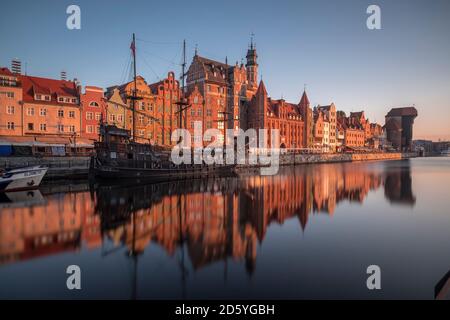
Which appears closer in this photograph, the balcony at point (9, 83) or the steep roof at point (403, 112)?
the balcony at point (9, 83)

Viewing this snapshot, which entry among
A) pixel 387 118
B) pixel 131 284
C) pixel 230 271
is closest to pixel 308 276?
pixel 230 271

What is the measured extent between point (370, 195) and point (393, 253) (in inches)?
757

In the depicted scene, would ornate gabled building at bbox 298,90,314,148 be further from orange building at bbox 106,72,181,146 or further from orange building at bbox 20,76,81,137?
orange building at bbox 20,76,81,137

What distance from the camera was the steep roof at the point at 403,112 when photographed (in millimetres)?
174738

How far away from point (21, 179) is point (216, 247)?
82.6ft

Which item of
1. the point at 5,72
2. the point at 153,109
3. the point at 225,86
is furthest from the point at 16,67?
the point at 225,86

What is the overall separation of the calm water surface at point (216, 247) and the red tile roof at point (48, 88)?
31.2 meters

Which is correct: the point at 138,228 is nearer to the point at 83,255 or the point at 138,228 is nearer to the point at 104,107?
the point at 83,255

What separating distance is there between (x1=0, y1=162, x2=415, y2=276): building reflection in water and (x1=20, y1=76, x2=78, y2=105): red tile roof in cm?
2744

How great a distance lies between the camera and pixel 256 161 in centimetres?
7131

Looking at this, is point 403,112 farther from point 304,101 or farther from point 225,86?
point 225,86

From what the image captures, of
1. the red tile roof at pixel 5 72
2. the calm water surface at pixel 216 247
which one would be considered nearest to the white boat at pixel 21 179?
the calm water surface at pixel 216 247

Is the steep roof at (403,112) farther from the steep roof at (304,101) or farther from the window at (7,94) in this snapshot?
the window at (7,94)

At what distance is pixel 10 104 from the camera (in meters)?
43.4
